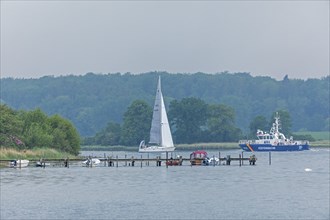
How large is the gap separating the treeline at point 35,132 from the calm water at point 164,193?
11.7 m

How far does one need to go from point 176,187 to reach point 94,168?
42.7 metres

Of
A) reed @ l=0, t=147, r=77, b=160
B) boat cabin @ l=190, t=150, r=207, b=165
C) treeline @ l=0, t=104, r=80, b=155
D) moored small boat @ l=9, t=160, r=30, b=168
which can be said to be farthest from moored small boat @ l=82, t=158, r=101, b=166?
boat cabin @ l=190, t=150, r=207, b=165

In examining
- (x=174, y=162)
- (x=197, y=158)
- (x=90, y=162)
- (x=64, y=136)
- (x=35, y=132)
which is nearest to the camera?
(x=174, y=162)

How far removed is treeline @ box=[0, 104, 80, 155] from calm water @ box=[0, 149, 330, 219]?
38.4 ft

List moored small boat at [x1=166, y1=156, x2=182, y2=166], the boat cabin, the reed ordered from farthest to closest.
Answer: the boat cabin < moored small boat at [x1=166, y1=156, x2=182, y2=166] < the reed

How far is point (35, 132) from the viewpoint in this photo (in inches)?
6442

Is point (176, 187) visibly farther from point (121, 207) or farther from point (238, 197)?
point (121, 207)

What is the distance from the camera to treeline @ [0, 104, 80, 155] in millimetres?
158375

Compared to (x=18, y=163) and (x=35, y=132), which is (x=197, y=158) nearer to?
(x=35, y=132)

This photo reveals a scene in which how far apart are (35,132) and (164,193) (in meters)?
61.8

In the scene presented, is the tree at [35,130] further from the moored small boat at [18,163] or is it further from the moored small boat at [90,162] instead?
the moored small boat at [18,163]

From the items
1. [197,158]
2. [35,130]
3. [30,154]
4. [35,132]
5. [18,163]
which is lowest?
[18,163]

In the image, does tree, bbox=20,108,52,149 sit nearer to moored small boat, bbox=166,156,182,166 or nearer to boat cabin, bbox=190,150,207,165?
moored small boat, bbox=166,156,182,166

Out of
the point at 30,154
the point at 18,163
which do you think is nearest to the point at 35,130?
the point at 30,154
